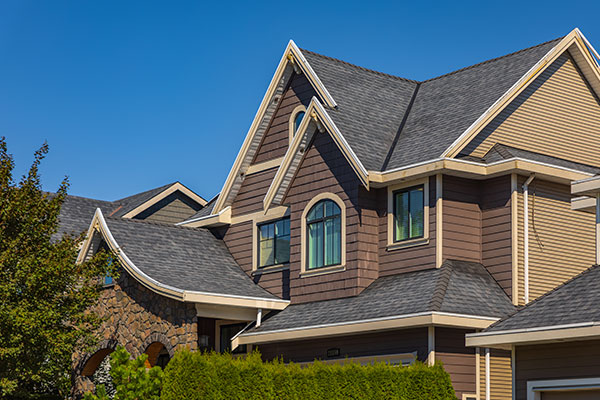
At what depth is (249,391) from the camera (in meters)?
17.2

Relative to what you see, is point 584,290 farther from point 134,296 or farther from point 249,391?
point 134,296

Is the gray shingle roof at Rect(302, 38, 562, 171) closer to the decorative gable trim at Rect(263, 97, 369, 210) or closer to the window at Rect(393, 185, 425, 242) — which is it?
the decorative gable trim at Rect(263, 97, 369, 210)

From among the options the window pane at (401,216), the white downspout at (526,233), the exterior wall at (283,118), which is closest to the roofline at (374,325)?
the white downspout at (526,233)

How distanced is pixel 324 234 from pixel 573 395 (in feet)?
29.6

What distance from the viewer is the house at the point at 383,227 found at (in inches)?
867

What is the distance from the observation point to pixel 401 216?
2375cm

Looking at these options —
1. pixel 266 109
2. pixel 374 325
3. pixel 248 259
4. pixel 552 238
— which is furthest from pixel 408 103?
pixel 374 325

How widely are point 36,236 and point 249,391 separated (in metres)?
8.47

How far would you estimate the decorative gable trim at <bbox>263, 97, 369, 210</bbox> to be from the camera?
24109 millimetres

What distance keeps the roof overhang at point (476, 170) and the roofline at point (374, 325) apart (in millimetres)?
3595

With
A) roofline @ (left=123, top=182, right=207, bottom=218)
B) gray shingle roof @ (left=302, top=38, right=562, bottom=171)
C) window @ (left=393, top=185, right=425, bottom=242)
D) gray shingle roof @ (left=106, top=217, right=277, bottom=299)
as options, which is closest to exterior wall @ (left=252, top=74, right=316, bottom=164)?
gray shingle roof @ (left=302, top=38, right=562, bottom=171)

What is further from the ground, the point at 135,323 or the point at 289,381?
the point at 135,323

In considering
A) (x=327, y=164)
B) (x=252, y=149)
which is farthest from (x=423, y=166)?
(x=252, y=149)

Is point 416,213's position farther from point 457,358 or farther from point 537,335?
point 537,335
